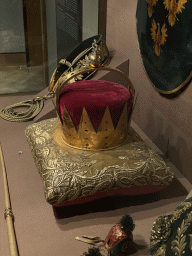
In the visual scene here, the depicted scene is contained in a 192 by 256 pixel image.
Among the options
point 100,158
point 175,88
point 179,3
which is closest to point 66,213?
point 100,158

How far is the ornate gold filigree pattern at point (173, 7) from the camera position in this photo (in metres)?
1.39

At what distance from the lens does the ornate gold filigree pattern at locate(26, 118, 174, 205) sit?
1.29 metres

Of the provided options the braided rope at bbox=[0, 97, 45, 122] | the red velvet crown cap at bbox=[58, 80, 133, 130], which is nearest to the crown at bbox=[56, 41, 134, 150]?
the red velvet crown cap at bbox=[58, 80, 133, 130]

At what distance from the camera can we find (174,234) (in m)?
0.94

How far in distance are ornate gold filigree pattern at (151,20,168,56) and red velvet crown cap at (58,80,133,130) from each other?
0.90ft

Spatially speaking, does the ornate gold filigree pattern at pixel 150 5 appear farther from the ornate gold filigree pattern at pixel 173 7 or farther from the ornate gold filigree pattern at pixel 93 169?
the ornate gold filigree pattern at pixel 93 169

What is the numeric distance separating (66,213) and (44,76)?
1376mm

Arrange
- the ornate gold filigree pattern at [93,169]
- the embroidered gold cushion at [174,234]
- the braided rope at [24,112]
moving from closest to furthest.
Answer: the embroidered gold cushion at [174,234]
the ornate gold filigree pattern at [93,169]
the braided rope at [24,112]

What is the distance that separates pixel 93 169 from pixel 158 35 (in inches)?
29.3

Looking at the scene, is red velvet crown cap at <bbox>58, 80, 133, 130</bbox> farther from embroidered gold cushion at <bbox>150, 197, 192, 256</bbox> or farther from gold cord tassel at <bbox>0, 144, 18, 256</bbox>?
embroidered gold cushion at <bbox>150, 197, 192, 256</bbox>

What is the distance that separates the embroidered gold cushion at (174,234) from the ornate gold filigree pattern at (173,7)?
0.84 meters

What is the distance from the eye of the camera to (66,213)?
1.35 metres

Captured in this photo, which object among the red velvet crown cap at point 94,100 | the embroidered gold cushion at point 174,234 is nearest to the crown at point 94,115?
the red velvet crown cap at point 94,100

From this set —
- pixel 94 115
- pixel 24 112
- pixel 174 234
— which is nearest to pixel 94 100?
pixel 94 115
